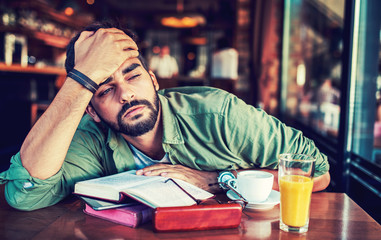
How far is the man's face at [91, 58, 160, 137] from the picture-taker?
1.22 m

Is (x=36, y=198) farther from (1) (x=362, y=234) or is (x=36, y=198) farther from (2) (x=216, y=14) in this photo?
(2) (x=216, y=14)

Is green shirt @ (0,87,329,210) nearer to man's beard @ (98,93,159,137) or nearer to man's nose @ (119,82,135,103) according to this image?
man's beard @ (98,93,159,137)

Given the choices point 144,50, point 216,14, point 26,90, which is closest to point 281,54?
point 216,14

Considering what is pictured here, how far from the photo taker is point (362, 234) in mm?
802

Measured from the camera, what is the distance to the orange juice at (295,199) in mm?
821

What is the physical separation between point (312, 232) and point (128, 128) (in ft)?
2.33

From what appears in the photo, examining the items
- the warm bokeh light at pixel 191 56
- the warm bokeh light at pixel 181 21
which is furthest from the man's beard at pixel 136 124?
the warm bokeh light at pixel 191 56

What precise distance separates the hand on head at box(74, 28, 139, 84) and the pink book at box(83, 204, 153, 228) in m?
0.44

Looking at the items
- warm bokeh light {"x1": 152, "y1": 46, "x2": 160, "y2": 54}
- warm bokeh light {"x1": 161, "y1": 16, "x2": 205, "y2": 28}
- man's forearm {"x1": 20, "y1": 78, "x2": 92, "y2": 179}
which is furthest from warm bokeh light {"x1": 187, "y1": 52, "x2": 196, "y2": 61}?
man's forearm {"x1": 20, "y1": 78, "x2": 92, "y2": 179}

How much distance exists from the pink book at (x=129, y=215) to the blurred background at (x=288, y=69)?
118cm

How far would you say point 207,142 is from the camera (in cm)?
128

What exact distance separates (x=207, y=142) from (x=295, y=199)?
50 centimetres

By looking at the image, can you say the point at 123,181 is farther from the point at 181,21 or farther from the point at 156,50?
the point at 156,50

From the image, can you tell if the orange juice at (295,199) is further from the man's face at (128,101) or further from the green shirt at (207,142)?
the man's face at (128,101)
